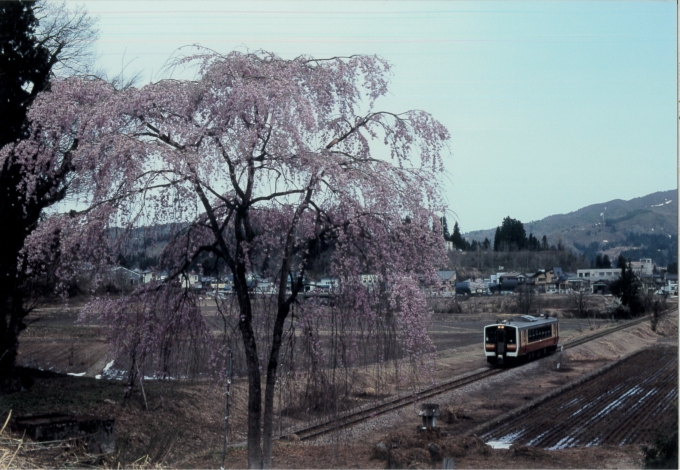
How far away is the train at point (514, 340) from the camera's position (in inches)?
1220

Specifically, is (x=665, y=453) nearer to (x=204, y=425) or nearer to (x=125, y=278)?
(x=125, y=278)

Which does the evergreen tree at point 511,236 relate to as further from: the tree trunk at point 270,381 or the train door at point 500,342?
the tree trunk at point 270,381

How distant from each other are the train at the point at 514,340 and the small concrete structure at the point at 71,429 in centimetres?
2224

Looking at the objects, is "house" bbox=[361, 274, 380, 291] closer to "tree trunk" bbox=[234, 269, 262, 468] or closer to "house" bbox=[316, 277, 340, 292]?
"house" bbox=[316, 277, 340, 292]

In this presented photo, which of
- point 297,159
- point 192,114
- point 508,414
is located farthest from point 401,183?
point 508,414

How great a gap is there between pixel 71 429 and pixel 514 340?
79.0 ft

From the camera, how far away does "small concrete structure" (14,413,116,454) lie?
1031 cm

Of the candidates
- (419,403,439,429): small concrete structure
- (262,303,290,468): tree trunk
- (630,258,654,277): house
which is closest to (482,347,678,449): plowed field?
(419,403,439,429): small concrete structure

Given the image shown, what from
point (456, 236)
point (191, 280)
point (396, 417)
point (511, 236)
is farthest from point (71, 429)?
point (511, 236)

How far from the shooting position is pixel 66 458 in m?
8.80

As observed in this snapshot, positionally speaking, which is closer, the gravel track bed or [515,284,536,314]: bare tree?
the gravel track bed

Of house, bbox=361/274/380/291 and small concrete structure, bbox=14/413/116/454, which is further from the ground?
house, bbox=361/274/380/291

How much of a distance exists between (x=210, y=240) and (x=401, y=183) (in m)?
3.26

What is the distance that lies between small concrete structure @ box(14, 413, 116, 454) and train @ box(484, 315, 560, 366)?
2224 cm
